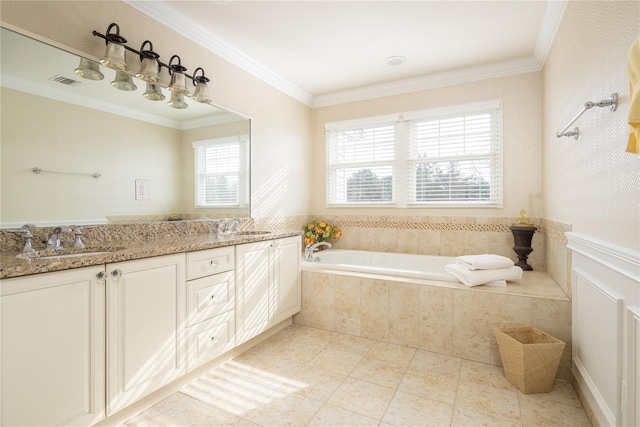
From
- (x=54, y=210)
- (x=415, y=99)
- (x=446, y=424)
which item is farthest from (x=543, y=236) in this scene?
(x=54, y=210)

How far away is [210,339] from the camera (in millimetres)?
2020

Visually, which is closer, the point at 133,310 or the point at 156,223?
the point at 133,310

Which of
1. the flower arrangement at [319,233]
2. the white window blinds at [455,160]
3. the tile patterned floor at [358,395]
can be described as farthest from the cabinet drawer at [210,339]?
the white window blinds at [455,160]

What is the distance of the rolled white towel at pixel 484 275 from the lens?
2.36 m

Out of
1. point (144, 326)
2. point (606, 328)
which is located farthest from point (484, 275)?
point (144, 326)

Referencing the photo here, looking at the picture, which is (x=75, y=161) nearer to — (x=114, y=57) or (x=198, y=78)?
(x=114, y=57)

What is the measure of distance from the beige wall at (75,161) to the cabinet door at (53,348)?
1.95 ft

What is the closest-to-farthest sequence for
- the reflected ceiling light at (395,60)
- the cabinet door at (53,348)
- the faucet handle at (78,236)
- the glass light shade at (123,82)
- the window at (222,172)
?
the cabinet door at (53,348), the faucet handle at (78,236), the glass light shade at (123,82), the window at (222,172), the reflected ceiling light at (395,60)

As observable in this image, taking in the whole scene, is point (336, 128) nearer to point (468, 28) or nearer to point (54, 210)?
point (468, 28)

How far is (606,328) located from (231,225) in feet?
8.43

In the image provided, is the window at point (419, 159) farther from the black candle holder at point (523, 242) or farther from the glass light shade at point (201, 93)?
the glass light shade at point (201, 93)

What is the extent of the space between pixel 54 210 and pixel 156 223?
615 mm

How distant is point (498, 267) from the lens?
2.44 metres

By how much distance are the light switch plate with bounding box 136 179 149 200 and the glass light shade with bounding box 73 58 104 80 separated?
2.15ft
